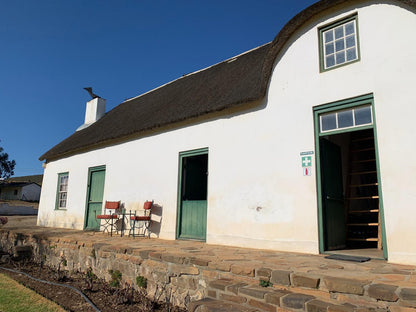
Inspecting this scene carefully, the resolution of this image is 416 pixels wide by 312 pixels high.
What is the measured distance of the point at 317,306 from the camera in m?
2.88

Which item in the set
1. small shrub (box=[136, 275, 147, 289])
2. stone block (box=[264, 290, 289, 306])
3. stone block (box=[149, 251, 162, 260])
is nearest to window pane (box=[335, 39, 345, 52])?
stone block (box=[264, 290, 289, 306])

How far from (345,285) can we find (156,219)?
589cm

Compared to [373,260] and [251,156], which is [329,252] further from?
[251,156]

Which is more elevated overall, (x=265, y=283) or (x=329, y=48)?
(x=329, y=48)

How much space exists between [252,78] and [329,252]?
4.19 meters

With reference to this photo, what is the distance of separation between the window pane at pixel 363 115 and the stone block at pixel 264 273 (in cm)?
314

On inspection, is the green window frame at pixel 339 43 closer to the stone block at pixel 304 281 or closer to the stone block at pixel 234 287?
the stone block at pixel 304 281

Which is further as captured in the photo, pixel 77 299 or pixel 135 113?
pixel 135 113

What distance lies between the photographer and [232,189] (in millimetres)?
6598

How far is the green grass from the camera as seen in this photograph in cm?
466

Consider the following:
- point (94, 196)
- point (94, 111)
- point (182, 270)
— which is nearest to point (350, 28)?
point (182, 270)

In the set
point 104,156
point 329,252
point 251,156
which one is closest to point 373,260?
point 329,252

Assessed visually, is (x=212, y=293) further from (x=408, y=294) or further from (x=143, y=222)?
(x=143, y=222)

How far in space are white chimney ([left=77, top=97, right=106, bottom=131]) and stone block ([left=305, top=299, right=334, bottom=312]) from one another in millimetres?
13545
